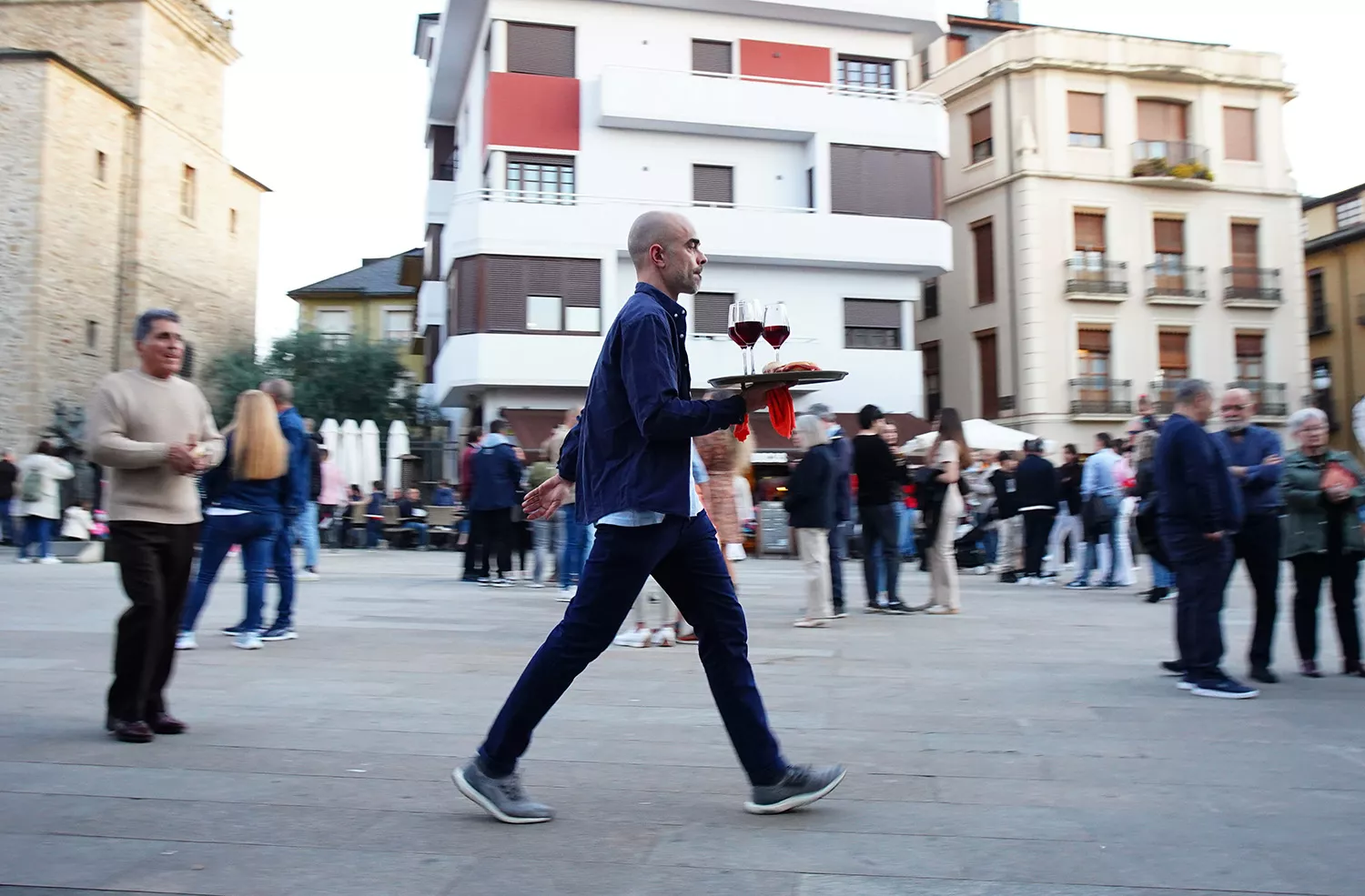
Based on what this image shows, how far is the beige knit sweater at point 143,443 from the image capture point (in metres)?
4.93

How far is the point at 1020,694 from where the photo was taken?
6.49 metres

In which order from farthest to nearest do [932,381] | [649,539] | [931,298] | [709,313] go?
[932,381], [931,298], [709,313], [649,539]

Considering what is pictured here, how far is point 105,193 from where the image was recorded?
35469 millimetres

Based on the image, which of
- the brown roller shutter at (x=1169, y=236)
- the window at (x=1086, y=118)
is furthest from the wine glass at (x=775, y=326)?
the brown roller shutter at (x=1169, y=236)

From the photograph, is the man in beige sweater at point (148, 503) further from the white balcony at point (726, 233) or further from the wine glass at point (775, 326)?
the white balcony at point (726, 233)

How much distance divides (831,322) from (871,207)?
3.10m

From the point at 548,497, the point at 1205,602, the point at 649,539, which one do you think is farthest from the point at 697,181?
the point at 649,539

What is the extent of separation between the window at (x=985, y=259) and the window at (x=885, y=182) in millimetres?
3994

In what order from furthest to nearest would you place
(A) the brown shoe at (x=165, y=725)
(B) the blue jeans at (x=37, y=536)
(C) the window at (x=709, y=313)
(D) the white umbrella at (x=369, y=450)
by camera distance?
(C) the window at (x=709, y=313), (D) the white umbrella at (x=369, y=450), (B) the blue jeans at (x=37, y=536), (A) the brown shoe at (x=165, y=725)

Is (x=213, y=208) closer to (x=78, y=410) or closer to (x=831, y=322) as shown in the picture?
(x=78, y=410)

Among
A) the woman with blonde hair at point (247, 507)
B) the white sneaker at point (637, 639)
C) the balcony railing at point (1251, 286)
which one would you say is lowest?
the white sneaker at point (637, 639)

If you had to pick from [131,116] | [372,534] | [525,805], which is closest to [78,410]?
[131,116]

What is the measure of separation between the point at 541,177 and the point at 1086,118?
51.8ft

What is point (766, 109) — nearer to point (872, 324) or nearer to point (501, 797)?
point (872, 324)
